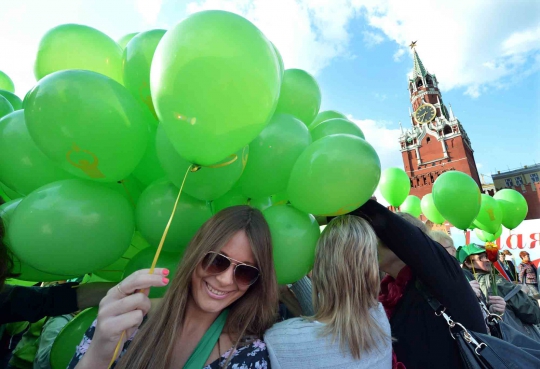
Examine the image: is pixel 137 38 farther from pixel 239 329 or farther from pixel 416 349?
pixel 416 349

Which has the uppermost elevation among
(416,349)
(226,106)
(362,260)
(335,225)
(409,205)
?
(409,205)

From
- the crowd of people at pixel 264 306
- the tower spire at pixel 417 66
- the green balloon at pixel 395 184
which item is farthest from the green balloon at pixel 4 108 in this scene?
the tower spire at pixel 417 66

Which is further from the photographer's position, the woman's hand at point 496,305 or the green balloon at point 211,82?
the woman's hand at point 496,305

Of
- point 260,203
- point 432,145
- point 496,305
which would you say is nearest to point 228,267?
point 260,203

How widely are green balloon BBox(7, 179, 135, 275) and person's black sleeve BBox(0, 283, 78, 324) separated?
0.25 meters

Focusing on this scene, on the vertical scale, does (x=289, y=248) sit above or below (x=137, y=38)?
below

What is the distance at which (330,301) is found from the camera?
4.91 ft

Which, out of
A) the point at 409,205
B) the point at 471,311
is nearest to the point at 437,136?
the point at 409,205

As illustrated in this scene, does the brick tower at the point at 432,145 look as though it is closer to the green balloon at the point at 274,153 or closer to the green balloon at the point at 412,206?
the green balloon at the point at 412,206

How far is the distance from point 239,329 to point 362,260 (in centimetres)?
72

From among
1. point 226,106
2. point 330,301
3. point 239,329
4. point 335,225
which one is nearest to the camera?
point 226,106

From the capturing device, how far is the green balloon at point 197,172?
142cm

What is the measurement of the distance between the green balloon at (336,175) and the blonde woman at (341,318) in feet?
0.58

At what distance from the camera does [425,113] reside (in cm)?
3950
